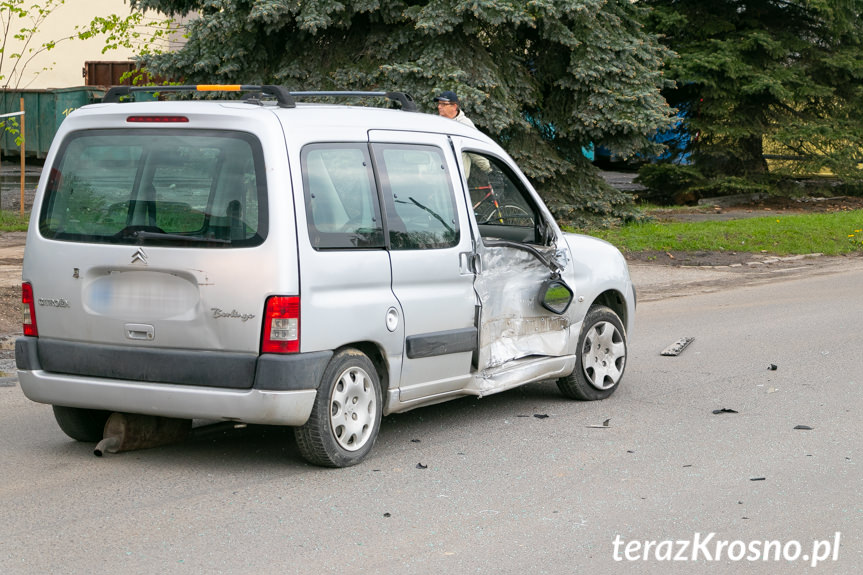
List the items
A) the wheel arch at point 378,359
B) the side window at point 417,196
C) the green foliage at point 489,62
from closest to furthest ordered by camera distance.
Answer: the wheel arch at point 378,359, the side window at point 417,196, the green foliage at point 489,62

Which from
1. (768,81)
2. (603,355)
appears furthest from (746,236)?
(603,355)

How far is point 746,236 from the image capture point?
19.5m

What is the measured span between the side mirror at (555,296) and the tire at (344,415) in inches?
64.4

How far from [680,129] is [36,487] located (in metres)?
21.5

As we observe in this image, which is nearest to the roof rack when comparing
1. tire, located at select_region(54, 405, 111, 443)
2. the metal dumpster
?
tire, located at select_region(54, 405, 111, 443)

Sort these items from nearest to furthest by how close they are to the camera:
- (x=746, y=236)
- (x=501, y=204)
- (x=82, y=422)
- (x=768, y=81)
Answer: (x=82, y=422), (x=501, y=204), (x=746, y=236), (x=768, y=81)

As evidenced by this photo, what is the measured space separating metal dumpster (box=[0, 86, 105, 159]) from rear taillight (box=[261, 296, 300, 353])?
23324 mm

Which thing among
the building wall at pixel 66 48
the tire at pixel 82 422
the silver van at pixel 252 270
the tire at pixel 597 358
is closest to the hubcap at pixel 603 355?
the tire at pixel 597 358

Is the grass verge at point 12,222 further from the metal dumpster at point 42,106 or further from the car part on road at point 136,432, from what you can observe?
the car part on road at point 136,432

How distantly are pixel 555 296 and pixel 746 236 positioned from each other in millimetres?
12541

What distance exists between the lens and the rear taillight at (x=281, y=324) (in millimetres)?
5832

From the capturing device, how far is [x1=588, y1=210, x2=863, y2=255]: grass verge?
18453 millimetres

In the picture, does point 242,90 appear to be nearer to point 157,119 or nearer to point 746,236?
point 157,119

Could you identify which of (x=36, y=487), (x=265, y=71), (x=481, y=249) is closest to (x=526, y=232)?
(x=481, y=249)
